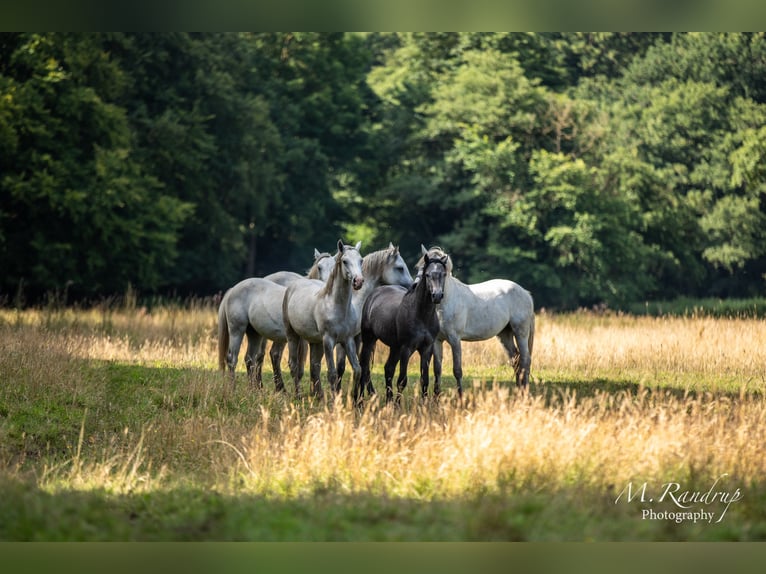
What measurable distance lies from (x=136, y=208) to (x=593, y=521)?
25.2m

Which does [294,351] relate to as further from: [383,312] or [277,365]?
[383,312]

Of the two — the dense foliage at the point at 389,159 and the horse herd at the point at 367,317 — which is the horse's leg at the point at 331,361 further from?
the dense foliage at the point at 389,159

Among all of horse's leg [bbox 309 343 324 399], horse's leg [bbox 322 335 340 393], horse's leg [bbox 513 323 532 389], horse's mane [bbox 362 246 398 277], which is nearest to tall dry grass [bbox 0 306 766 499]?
horse's leg [bbox 322 335 340 393]

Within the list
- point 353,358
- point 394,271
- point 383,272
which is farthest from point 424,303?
point 383,272

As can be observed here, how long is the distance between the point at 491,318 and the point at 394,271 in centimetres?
199

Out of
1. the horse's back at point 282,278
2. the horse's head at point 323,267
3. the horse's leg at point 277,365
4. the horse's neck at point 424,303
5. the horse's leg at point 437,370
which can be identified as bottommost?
the horse's leg at point 277,365

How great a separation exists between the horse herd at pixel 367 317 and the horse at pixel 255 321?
0.01 meters

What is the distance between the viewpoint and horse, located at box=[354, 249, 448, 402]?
40.9 feet

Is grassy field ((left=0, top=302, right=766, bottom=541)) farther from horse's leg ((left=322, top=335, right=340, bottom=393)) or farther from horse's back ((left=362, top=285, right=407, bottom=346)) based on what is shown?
horse's back ((left=362, top=285, right=407, bottom=346))

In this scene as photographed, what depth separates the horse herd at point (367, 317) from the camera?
41.9 ft

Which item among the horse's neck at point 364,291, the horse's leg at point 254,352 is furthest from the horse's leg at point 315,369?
the horse's leg at point 254,352

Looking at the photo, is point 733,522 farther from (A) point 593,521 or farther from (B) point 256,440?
(B) point 256,440

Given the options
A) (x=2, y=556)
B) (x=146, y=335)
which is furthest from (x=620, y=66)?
(x=2, y=556)

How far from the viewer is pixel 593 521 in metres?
7.82
